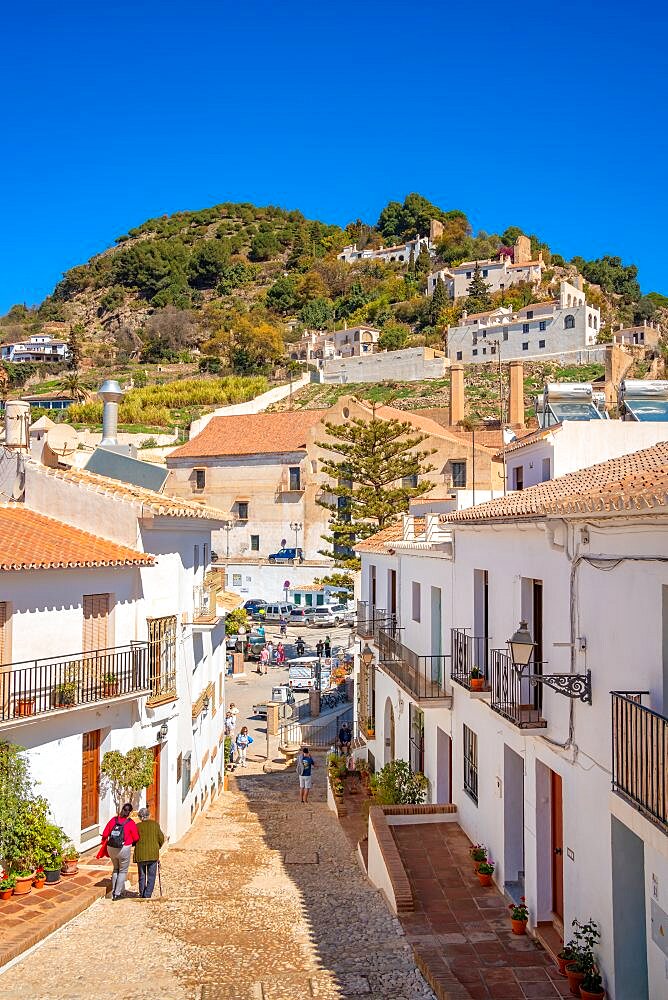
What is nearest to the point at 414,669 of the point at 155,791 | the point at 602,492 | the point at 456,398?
the point at 155,791

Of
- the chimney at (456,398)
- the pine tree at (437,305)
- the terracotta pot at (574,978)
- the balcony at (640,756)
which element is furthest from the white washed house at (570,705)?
the pine tree at (437,305)

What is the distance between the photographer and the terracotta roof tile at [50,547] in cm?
1230

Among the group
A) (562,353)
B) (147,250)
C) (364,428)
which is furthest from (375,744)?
(147,250)

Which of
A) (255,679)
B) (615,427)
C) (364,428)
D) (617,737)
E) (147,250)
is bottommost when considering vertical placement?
(255,679)

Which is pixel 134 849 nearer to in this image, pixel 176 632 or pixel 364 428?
pixel 176 632

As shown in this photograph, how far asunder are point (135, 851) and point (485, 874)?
4.62m

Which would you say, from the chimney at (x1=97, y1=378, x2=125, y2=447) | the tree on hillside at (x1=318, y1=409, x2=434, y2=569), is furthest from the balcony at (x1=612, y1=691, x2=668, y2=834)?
the tree on hillside at (x1=318, y1=409, x2=434, y2=569)

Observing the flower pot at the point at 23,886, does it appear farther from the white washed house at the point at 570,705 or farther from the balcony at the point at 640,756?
the balcony at the point at 640,756

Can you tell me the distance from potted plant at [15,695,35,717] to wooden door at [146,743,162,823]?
3.57 metres

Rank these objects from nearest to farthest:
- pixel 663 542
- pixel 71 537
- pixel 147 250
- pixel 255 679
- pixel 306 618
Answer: pixel 663 542, pixel 71 537, pixel 255 679, pixel 306 618, pixel 147 250

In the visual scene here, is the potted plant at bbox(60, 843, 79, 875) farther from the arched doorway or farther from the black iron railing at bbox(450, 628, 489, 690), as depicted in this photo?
the arched doorway

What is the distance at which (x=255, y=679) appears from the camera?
34.5 m

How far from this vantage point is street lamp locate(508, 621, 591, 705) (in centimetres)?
822

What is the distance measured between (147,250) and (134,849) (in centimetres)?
15198
